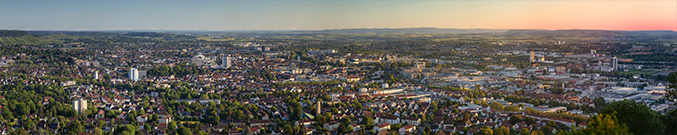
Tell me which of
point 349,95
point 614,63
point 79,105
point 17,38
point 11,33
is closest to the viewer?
point 79,105

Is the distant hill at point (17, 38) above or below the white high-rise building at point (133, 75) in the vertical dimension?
above

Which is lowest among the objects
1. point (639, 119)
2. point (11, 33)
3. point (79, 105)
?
point (79, 105)

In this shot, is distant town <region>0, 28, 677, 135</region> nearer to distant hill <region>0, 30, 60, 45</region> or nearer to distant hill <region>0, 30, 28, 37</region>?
distant hill <region>0, 30, 60, 45</region>

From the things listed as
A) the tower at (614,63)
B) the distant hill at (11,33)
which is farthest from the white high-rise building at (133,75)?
the distant hill at (11,33)

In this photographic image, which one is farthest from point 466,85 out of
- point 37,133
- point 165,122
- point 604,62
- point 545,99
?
point 37,133

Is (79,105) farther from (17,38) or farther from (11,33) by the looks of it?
(11,33)

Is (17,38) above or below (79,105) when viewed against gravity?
above

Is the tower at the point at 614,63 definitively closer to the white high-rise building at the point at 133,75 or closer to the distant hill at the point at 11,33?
the white high-rise building at the point at 133,75

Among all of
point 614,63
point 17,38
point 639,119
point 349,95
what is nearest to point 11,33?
point 17,38
